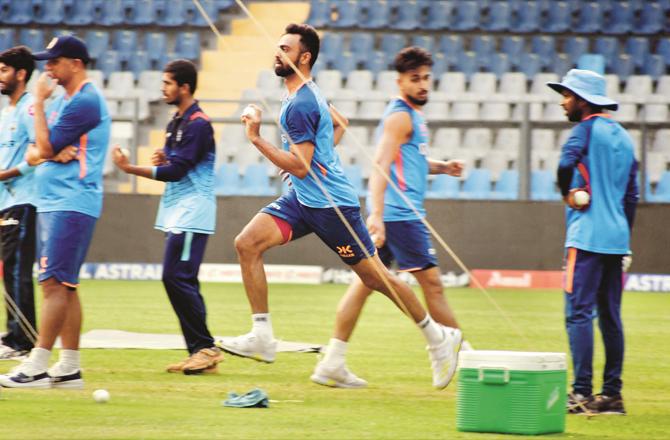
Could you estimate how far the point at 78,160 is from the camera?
7871 millimetres

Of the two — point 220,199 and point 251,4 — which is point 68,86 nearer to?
point 220,199

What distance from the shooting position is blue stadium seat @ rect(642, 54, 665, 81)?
81.7 feet

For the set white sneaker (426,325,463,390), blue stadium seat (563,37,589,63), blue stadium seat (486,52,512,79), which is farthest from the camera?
blue stadium seat (563,37,589,63)

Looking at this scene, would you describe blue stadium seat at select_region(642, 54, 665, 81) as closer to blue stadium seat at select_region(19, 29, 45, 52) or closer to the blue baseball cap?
blue stadium seat at select_region(19, 29, 45, 52)

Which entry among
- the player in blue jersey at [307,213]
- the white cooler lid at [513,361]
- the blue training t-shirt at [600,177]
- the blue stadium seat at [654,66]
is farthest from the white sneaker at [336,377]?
the blue stadium seat at [654,66]

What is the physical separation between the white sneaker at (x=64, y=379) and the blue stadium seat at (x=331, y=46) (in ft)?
59.1

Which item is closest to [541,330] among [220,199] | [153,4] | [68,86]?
[68,86]

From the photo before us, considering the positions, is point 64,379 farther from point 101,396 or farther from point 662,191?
point 662,191

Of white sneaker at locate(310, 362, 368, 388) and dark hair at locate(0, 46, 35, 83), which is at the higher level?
dark hair at locate(0, 46, 35, 83)

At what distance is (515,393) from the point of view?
6.27m

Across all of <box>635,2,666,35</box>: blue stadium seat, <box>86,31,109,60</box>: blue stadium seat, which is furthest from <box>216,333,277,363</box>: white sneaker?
<box>635,2,666,35</box>: blue stadium seat

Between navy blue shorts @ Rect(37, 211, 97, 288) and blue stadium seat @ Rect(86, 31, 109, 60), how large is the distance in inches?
740

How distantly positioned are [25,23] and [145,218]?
30.2ft

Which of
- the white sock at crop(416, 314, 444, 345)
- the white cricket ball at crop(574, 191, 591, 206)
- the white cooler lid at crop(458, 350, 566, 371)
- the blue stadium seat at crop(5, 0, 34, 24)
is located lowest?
the white sock at crop(416, 314, 444, 345)
